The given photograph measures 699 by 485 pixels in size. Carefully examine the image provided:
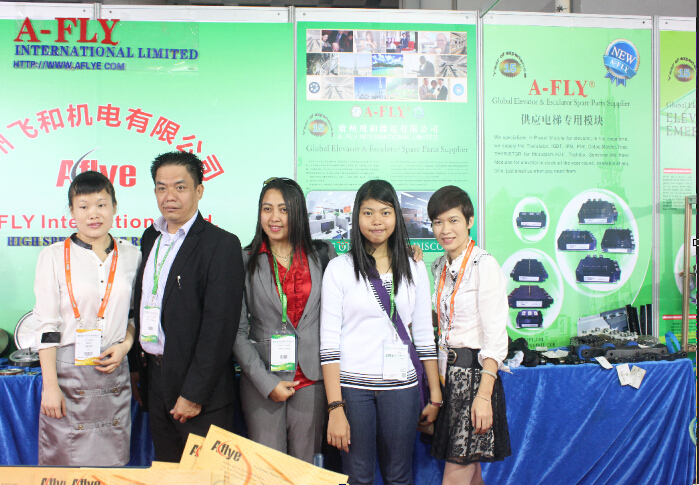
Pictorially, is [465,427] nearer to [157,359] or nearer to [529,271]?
[157,359]

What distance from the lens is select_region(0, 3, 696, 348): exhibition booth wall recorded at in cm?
285

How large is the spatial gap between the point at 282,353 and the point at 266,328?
12 centimetres

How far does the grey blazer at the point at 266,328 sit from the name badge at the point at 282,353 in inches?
1.0

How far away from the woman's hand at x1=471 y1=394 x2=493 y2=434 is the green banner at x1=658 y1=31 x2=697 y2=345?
7.43 feet

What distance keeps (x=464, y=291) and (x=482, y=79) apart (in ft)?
6.14

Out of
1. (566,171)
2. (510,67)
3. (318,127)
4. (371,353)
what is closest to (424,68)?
(510,67)

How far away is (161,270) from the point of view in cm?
172

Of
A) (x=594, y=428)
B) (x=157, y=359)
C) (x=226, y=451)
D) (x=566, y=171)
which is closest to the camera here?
(x=226, y=451)

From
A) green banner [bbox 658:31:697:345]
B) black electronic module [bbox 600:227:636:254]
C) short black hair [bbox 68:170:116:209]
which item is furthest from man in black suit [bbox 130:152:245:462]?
green banner [bbox 658:31:697:345]

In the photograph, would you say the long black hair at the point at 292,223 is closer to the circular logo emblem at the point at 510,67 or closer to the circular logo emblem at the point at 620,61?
the circular logo emblem at the point at 510,67

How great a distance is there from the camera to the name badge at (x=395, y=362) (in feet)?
5.29

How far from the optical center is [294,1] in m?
5.20

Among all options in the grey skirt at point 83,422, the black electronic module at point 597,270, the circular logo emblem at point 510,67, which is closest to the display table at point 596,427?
the black electronic module at point 597,270

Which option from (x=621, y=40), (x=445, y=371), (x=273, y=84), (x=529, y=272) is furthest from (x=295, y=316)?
(x=621, y=40)
